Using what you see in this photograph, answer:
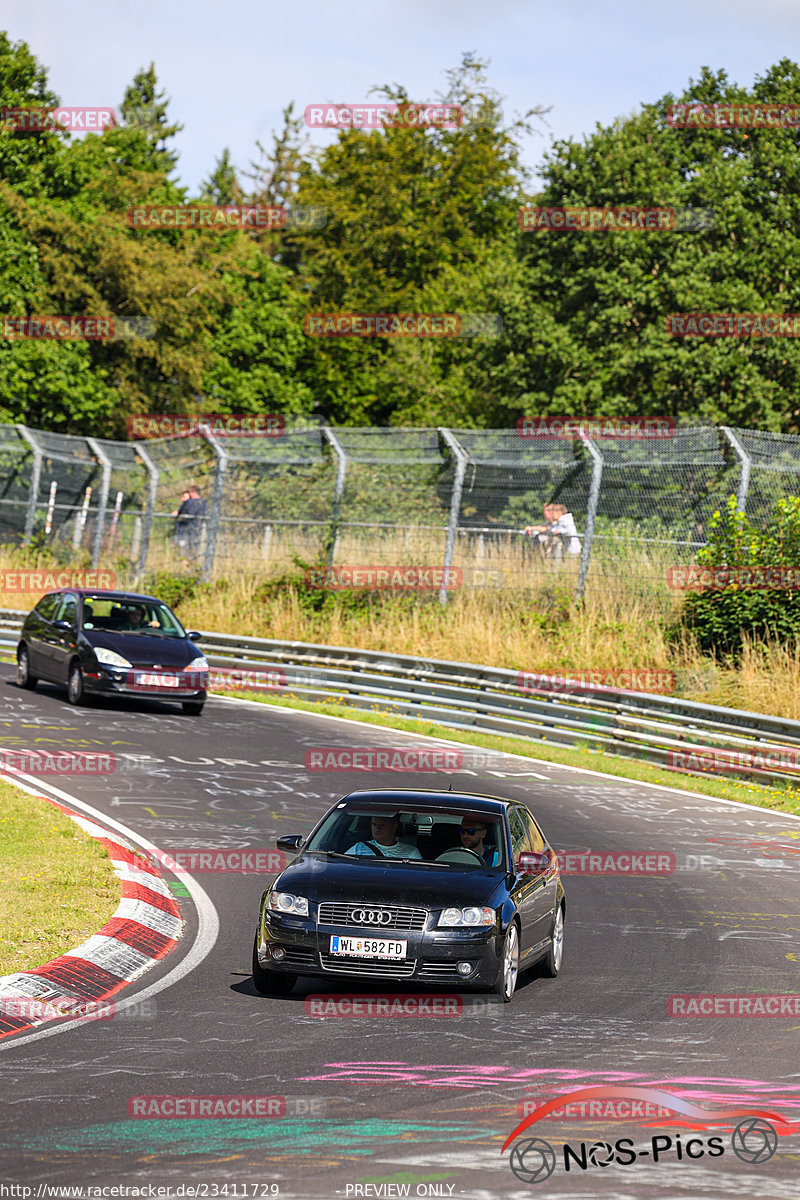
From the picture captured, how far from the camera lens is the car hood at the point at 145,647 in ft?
68.5

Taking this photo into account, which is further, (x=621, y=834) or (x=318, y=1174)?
(x=621, y=834)

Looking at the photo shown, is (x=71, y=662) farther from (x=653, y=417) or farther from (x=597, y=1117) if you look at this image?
(x=653, y=417)

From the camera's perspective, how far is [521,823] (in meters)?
10.1

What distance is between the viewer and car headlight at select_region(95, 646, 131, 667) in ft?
67.9

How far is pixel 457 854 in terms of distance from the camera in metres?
9.30

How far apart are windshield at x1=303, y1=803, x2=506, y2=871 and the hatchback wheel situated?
1395 cm

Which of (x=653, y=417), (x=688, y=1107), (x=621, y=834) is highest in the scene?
(x=653, y=417)

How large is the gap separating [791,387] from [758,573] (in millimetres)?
16893

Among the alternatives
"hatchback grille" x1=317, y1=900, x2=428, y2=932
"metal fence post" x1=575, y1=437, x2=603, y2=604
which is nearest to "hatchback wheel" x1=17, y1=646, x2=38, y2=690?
"metal fence post" x1=575, y1=437, x2=603, y2=604

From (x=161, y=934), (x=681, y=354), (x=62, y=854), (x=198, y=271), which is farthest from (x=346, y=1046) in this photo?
(x=198, y=271)

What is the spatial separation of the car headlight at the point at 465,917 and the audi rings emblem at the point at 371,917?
0.29 metres

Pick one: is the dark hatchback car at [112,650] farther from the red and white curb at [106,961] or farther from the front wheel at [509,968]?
the front wheel at [509,968]

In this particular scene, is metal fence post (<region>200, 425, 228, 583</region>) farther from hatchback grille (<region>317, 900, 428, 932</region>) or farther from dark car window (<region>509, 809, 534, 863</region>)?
hatchback grille (<region>317, 900, 428, 932</region>)

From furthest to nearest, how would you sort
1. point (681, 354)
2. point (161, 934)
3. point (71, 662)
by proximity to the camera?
1. point (681, 354)
2. point (71, 662)
3. point (161, 934)
